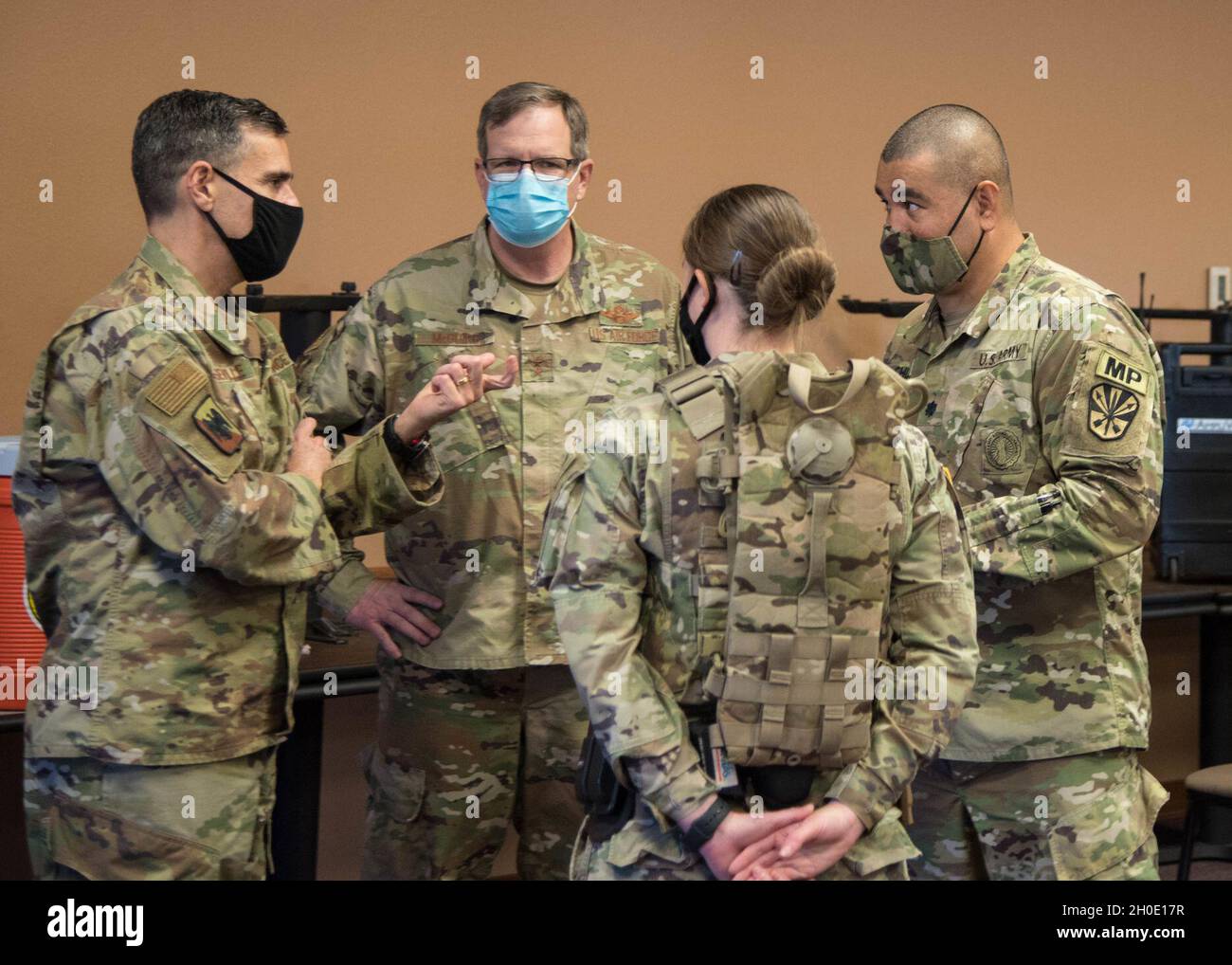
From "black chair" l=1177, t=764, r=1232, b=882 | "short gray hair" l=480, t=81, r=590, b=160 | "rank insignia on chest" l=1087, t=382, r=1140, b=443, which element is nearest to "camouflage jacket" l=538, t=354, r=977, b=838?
"rank insignia on chest" l=1087, t=382, r=1140, b=443

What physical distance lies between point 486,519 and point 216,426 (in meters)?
0.66

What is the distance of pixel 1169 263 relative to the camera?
486cm

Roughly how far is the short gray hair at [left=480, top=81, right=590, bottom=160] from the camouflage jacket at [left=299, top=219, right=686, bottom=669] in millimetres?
202

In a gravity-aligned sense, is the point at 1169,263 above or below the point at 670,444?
above

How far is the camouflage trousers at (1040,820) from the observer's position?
91.7 inches

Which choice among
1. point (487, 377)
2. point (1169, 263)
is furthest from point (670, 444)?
point (1169, 263)

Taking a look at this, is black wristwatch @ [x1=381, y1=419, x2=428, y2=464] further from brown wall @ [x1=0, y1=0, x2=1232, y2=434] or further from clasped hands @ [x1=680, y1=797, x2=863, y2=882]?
brown wall @ [x1=0, y1=0, x2=1232, y2=434]

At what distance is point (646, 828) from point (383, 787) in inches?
37.9

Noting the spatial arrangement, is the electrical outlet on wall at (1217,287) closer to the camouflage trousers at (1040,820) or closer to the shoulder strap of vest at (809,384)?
the camouflage trousers at (1040,820)

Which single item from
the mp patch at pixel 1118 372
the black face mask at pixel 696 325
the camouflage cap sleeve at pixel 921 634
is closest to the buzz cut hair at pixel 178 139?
the black face mask at pixel 696 325

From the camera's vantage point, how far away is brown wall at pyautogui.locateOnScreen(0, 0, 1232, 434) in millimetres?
3354

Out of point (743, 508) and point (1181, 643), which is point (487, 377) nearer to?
point (743, 508)

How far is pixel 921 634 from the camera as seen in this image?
1.80m
